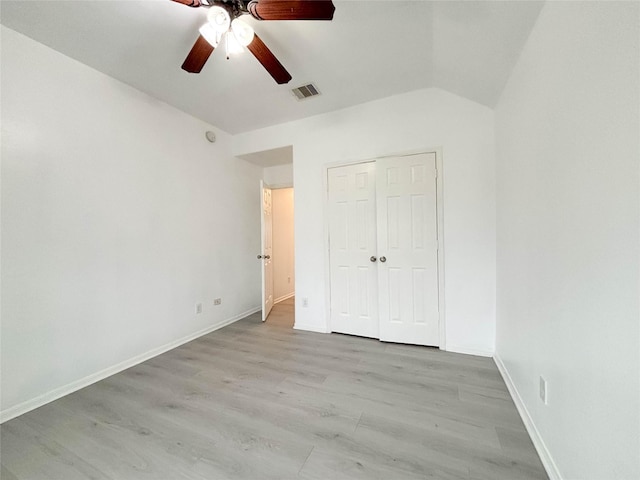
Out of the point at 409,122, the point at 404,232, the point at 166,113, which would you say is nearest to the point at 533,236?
the point at 404,232

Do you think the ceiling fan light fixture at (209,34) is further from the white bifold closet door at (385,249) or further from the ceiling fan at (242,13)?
the white bifold closet door at (385,249)

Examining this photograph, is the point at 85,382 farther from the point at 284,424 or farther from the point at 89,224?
the point at 284,424

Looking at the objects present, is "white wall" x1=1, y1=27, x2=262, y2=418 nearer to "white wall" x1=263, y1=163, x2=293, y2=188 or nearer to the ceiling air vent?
"white wall" x1=263, y1=163, x2=293, y2=188

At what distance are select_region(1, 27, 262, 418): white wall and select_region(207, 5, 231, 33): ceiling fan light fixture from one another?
1536 millimetres

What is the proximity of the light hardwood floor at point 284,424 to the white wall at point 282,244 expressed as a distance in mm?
2212

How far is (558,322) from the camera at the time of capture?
1154mm

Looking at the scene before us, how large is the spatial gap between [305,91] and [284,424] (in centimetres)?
294

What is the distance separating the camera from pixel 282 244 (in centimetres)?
475

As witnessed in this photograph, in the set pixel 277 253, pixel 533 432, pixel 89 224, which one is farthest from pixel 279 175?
pixel 533 432

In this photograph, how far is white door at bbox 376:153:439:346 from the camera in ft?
8.30

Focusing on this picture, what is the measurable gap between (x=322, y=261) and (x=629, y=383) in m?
2.49

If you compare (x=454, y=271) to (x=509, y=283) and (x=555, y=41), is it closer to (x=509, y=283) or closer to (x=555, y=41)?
(x=509, y=283)

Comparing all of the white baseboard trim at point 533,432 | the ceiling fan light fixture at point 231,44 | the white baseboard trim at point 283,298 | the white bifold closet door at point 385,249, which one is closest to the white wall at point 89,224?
the white baseboard trim at point 283,298

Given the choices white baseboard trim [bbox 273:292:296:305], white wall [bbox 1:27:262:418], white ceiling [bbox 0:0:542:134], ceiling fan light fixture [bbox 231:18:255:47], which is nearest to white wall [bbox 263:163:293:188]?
white wall [bbox 1:27:262:418]
